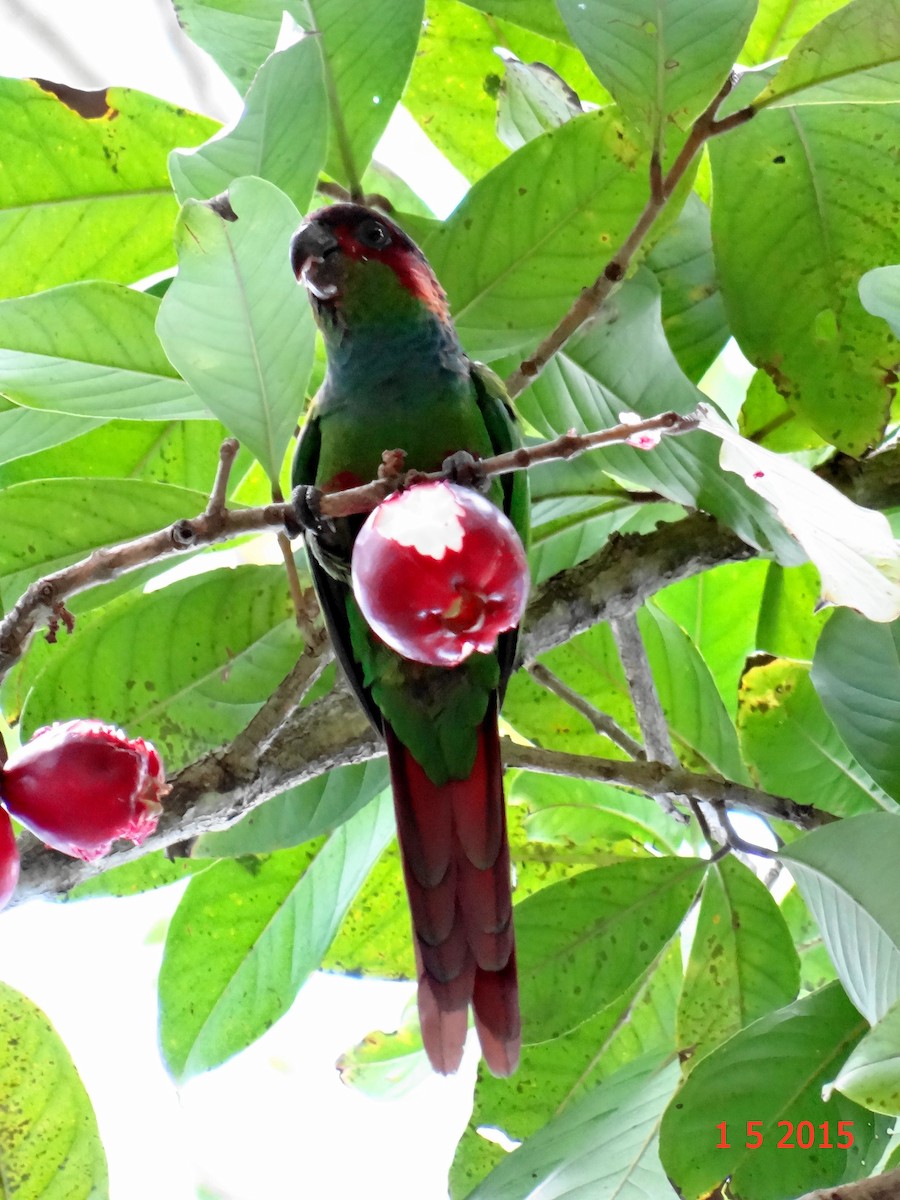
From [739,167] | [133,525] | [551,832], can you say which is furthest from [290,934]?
[739,167]

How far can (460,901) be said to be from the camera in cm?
109

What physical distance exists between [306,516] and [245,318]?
0.68ft

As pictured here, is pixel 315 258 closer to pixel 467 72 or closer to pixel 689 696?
pixel 467 72

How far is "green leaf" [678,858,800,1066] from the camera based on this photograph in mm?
1241

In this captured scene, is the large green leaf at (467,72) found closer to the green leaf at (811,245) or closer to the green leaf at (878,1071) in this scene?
the green leaf at (811,245)

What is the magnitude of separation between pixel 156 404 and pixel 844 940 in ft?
2.75

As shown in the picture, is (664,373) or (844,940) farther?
(664,373)

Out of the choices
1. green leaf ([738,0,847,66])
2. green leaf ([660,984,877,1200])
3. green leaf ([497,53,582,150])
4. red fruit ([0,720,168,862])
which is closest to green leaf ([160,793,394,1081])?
green leaf ([660,984,877,1200])

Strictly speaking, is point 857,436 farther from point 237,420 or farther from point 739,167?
point 237,420

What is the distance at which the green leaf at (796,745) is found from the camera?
1.27m

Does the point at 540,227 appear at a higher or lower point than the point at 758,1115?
higher

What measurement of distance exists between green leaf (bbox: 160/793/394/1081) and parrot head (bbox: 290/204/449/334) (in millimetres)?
608

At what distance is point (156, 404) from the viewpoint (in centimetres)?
110

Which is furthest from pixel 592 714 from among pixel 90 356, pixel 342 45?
pixel 342 45
